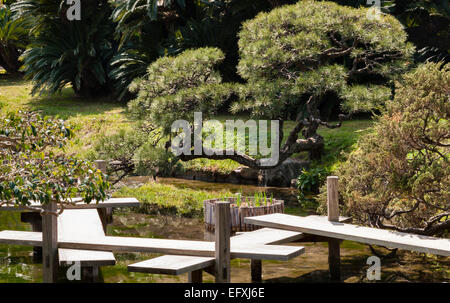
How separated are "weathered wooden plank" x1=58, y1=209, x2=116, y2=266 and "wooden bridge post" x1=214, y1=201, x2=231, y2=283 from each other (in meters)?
1.20

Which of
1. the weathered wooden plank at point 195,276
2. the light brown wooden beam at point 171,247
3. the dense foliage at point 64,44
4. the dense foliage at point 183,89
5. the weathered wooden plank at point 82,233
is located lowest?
the weathered wooden plank at point 195,276

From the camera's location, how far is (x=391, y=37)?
12523mm

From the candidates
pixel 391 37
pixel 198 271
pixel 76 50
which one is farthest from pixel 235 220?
pixel 76 50

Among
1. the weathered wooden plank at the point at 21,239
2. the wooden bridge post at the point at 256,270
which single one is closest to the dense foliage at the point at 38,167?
the weathered wooden plank at the point at 21,239

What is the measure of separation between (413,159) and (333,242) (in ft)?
5.27

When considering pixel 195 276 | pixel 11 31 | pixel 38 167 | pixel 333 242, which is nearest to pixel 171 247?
pixel 195 276

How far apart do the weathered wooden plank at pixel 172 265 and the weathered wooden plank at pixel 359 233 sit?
188 centimetres

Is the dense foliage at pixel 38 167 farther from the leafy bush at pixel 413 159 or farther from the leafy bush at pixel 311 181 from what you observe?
the leafy bush at pixel 311 181

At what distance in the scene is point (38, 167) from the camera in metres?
6.65

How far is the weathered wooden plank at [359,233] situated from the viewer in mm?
7793

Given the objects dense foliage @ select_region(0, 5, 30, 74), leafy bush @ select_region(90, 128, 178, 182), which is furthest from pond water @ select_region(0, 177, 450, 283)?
dense foliage @ select_region(0, 5, 30, 74)

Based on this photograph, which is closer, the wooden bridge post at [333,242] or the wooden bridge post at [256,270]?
the wooden bridge post at [256,270]

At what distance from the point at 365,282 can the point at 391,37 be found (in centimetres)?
558

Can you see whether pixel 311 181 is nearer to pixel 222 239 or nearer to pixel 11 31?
pixel 222 239
